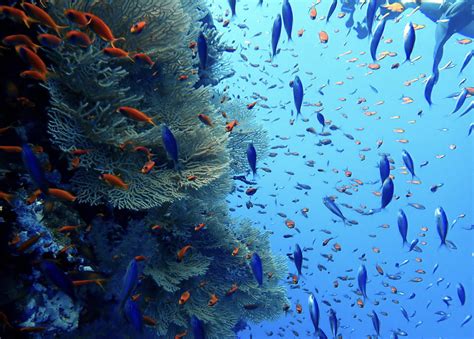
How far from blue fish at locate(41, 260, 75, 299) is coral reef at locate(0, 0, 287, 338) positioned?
41 millimetres

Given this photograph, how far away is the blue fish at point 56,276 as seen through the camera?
8.32 ft

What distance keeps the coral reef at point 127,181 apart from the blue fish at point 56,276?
41 millimetres

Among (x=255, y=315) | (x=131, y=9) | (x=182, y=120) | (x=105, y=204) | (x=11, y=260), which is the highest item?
(x=131, y=9)

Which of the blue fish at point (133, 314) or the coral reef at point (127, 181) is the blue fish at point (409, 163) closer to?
the coral reef at point (127, 181)

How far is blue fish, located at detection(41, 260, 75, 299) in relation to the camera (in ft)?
8.32

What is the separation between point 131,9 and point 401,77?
77863mm

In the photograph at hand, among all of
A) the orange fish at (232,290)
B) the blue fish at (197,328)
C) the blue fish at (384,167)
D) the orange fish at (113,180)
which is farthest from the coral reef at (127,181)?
the blue fish at (384,167)

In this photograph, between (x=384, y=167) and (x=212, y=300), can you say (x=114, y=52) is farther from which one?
(x=384, y=167)

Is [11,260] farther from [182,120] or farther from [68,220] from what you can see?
[182,120]

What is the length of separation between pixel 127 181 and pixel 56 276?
160cm

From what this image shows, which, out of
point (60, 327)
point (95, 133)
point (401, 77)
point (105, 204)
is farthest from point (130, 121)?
point (401, 77)

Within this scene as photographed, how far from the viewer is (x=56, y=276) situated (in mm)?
2586

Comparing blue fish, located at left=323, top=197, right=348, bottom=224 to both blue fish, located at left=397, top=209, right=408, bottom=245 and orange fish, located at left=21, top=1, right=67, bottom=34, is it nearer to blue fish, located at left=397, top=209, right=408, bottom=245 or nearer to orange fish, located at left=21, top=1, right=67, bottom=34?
blue fish, located at left=397, top=209, right=408, bottom=245

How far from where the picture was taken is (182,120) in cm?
473
